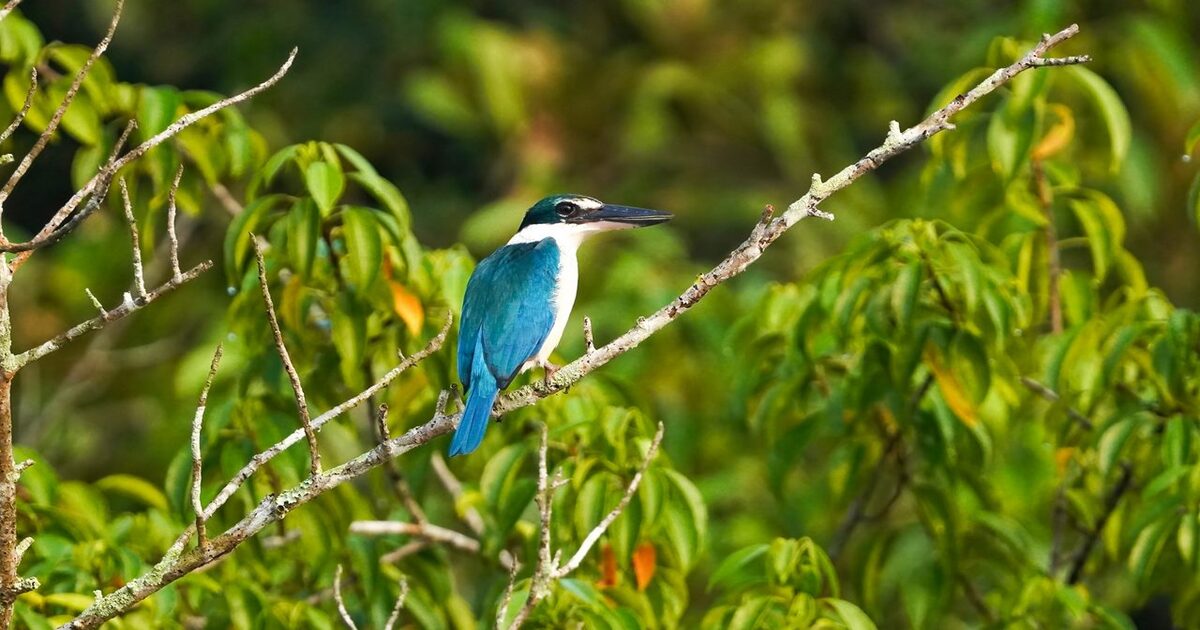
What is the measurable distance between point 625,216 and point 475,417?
997 mm

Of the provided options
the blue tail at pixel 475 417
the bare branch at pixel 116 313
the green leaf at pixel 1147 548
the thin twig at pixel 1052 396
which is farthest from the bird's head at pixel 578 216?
the bare branch at pixel 116 313

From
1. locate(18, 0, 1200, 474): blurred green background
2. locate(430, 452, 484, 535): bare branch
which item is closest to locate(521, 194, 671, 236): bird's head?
locate(430, 452, 484, 535): bare branch

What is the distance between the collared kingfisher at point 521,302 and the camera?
3574 mm

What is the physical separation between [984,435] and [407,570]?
4.55 ft

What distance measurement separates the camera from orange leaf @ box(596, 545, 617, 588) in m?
3.48

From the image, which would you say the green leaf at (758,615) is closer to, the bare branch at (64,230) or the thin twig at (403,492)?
the thin twig at (403,492)

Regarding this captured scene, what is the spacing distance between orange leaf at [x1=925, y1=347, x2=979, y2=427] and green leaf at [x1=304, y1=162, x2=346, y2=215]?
1.34m

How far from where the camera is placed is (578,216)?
4.38 meters

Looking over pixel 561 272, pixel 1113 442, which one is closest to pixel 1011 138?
pixel 1113 442

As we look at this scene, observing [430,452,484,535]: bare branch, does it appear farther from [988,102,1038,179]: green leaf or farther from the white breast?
[988,102,1038,179]: green leaf

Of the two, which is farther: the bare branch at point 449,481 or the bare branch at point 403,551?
the bare branch at point 449,481

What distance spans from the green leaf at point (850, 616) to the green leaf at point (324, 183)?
1.28 m

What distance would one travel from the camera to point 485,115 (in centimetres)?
836

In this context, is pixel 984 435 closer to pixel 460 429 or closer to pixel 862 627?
pixel 862 627
